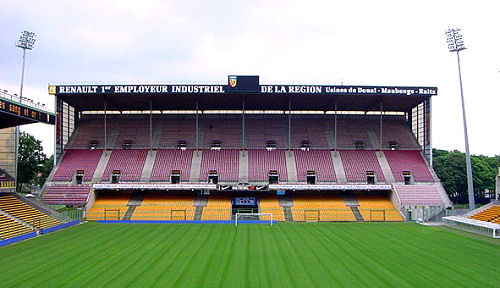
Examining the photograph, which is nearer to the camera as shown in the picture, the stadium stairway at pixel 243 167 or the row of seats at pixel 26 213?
the row of seats at pixel 26 213

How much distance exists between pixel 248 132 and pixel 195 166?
855 centimetres

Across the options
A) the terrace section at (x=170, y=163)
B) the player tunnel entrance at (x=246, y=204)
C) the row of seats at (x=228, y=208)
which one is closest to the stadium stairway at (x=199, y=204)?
the row of seats at (x=228, y=208)

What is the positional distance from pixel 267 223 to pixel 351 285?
1907 cm

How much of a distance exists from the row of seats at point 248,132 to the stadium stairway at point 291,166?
6.02 ft

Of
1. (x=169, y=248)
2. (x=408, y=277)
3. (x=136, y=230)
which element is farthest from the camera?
(x=136, y=230)

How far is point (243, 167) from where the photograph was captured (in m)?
41.2

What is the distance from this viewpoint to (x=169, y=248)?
21453 millimetres

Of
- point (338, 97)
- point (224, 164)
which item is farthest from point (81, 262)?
point (338, 97)

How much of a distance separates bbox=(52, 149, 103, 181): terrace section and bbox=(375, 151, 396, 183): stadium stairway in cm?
3227

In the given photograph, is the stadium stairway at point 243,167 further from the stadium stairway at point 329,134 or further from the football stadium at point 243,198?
the stadium stairway at point 329,134

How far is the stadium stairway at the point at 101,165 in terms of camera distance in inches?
1566

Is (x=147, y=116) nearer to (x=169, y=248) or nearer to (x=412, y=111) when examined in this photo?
(x=169, y=248)

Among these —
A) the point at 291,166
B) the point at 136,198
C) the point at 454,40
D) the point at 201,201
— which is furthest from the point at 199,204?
the point at 454,40

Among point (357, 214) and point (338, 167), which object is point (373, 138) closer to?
point (338, 167)
